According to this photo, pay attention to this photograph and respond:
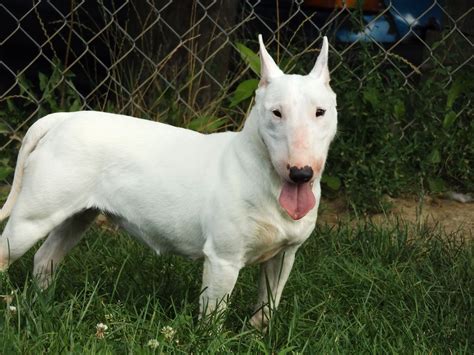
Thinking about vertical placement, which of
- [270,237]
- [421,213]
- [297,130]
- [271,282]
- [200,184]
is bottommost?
[421,213]

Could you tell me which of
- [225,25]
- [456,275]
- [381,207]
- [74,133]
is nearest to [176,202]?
[74,133]

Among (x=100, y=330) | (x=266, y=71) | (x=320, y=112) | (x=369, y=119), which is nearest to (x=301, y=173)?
(x=320, y=112)

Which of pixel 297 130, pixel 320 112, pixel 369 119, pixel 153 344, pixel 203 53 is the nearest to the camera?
pixel 153 344

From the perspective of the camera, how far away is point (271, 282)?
13.6 ft

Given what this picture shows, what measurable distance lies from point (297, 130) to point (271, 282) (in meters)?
0.79


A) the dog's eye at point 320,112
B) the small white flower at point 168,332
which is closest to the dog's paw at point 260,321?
the small white flower at point 168,332

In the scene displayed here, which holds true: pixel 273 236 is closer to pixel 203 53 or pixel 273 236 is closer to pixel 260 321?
pixel 260 321

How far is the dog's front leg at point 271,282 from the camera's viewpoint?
405 cm

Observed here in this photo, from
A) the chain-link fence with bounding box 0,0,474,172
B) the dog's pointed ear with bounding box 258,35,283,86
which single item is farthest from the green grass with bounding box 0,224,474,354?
the chain-link fence with bounding box 0,0,474,172

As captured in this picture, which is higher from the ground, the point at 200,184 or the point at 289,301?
the point at 200,184

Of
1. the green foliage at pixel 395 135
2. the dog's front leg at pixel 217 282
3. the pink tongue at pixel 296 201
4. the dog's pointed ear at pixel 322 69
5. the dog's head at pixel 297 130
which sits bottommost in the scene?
the green foliage at pixel 395 135

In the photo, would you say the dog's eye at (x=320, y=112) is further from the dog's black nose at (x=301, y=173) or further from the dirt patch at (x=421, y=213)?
the dirt patch at (x=421, y=213)

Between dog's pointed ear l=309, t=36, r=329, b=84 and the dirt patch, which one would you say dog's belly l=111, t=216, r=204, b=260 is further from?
the dirt patch

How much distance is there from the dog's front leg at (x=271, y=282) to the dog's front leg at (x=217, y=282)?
0.64ft
